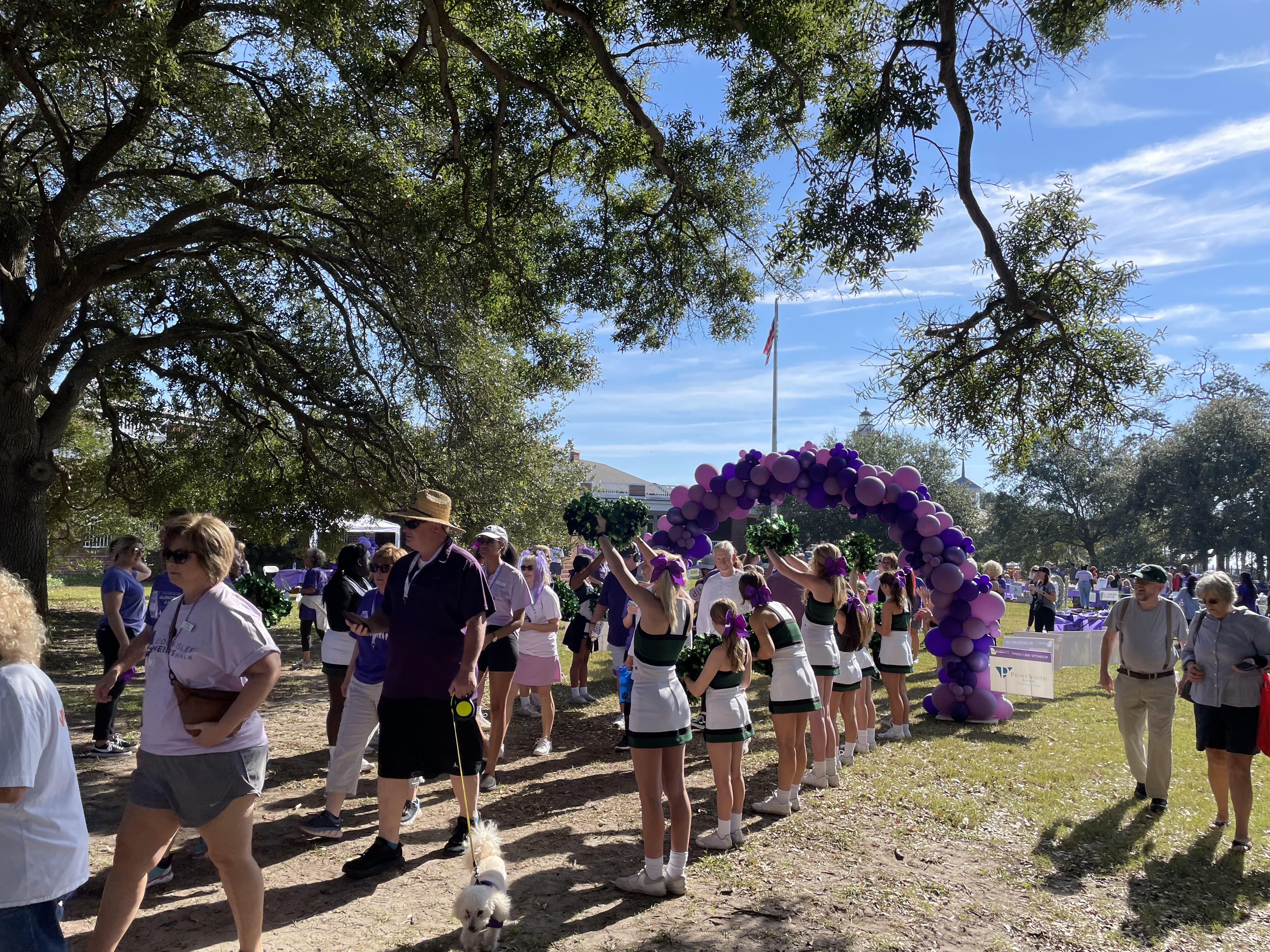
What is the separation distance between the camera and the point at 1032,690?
1084 centimetres

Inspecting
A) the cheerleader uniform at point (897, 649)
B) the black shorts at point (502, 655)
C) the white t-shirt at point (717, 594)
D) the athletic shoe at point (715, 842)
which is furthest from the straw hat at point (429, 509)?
the cheerleader uniform at point (897, 649)

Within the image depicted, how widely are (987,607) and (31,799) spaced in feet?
31.1

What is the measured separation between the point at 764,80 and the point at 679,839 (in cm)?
730

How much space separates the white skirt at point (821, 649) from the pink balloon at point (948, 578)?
10.5 ft

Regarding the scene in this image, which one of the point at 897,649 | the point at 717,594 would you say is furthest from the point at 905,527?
the point at 717,594

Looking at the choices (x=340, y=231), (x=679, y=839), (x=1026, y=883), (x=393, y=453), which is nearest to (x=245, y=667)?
(x=679, y=839)

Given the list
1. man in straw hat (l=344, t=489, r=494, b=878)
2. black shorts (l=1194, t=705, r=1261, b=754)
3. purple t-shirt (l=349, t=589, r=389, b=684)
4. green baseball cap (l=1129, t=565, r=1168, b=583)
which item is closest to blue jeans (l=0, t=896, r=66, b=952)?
man in straw hat (l=344, t=489, r=494, b=878)

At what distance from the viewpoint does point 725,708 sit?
5328 millimetres

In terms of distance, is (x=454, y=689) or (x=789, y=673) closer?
(x=454, y=689)

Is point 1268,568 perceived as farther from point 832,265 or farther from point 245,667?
point 245,667

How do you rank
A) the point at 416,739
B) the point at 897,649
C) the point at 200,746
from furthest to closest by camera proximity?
1. the point at 897,649
2. the point at 416,739
3. the point at 200,746

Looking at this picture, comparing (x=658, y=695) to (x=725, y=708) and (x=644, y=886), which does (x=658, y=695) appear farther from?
(x=644, y=886)

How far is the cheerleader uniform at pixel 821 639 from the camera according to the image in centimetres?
705

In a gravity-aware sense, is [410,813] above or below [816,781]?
above
